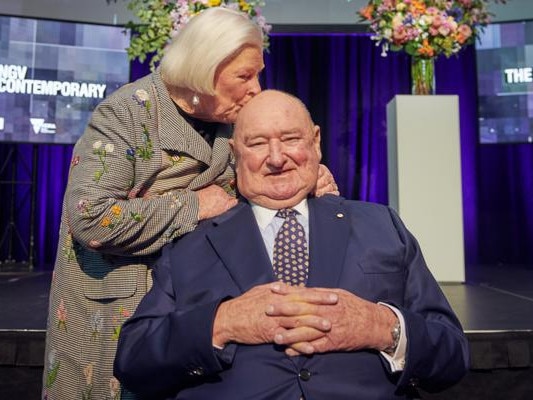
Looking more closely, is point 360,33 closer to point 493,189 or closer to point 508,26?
point 508,26

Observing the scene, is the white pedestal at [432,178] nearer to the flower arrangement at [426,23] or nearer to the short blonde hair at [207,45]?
the flower arrangement at [426,23]

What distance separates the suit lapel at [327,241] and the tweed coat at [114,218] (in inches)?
10.6

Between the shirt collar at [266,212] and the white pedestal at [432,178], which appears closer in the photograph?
the shirt collar at [266,212]

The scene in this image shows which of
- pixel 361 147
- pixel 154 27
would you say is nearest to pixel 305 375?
pixel 154 27

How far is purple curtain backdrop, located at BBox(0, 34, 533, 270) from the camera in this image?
5.88 m

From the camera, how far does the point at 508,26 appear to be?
15.9ft

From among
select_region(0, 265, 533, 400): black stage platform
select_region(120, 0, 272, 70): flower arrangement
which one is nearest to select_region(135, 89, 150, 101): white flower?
select_region(0, 265, 533, 400): black stage platform

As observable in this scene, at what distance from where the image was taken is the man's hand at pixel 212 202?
1200mm

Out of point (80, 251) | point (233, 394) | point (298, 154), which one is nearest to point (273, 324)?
point (233, 394)

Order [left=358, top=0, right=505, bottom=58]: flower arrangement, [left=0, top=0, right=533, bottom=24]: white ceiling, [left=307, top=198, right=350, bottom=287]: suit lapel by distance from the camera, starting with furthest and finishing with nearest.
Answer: [left=0, top=0, right=533, bottom=24]: white ceiling, [left=358, top=0, right=505, bottom=58]: flower arrangement, [left=307, top=198, right=350, bottom=287]: suit lapel

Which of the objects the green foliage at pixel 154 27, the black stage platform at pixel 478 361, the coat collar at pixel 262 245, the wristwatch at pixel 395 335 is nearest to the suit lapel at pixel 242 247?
the coat collar at pixel 262 245

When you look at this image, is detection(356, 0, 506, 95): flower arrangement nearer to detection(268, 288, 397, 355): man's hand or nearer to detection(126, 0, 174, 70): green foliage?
detection(126, 0, 174, 70): green foliage

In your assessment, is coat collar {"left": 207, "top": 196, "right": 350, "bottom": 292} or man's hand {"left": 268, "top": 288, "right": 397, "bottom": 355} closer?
man's hand {"left": 268, "top": 288, "right": 397, "bottom": 355}

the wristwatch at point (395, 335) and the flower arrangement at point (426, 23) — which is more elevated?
the flower arrangement at point (426, 23)
